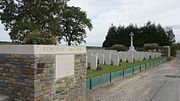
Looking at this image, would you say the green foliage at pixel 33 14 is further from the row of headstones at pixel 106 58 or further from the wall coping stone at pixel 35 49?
the wall coping stone at pixel 35 49

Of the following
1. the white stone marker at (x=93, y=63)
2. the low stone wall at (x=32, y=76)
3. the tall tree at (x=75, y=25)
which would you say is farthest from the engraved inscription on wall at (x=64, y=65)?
the tall tree at (x=75, y=25)

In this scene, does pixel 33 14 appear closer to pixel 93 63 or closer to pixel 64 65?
pixel 93 63

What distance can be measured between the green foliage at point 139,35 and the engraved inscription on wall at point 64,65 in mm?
57998

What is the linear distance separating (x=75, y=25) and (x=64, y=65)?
36.0 meters

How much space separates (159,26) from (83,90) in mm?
62467

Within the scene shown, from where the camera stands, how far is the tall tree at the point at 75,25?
141 ft

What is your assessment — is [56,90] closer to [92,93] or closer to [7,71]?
[7,71]


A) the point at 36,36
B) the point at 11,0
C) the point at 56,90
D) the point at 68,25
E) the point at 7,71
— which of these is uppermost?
the point at 11,0

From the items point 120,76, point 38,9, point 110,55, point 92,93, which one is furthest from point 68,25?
point 92,93

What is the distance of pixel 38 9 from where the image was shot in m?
37.5

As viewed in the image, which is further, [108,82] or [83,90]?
[108,82]

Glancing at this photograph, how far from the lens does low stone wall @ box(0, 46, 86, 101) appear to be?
22.1 feet

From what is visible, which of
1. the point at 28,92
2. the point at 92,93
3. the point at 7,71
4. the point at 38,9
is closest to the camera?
the point at 28,92

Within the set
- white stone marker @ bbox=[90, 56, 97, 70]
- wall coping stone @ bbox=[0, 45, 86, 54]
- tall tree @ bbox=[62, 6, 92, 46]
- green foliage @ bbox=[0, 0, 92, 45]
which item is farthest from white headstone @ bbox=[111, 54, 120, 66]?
tall tree @ bbox=[62, 6, 92, 46]
